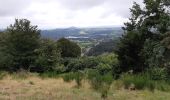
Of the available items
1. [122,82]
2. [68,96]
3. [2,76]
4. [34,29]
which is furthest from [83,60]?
[68,96]

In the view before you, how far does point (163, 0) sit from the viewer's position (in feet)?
103

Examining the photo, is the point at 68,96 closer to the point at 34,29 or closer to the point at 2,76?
the point at 2,76

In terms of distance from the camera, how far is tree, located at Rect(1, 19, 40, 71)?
43844 mm

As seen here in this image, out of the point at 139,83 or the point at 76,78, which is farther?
the point at 76,78

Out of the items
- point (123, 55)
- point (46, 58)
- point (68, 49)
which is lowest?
point (68, 49)

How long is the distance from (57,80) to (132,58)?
15213mm

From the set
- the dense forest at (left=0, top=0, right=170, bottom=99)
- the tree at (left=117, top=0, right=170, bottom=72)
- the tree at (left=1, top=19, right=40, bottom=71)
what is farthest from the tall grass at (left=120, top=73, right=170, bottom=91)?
the tree at (left=1, top=19, right=40, bottom=71)

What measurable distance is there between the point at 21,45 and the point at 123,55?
1582 cm

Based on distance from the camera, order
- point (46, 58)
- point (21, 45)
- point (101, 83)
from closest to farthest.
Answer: point (101, 83) → point (46, 58) → point (21, 45)

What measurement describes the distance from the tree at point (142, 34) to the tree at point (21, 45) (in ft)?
46.5

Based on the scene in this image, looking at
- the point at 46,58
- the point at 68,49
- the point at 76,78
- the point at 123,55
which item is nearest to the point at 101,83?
the point at 76,78

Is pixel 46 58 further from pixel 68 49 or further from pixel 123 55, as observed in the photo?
pixel 68 49

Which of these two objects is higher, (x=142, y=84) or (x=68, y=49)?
(x=142, y=84)

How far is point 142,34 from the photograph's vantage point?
32875 mm
